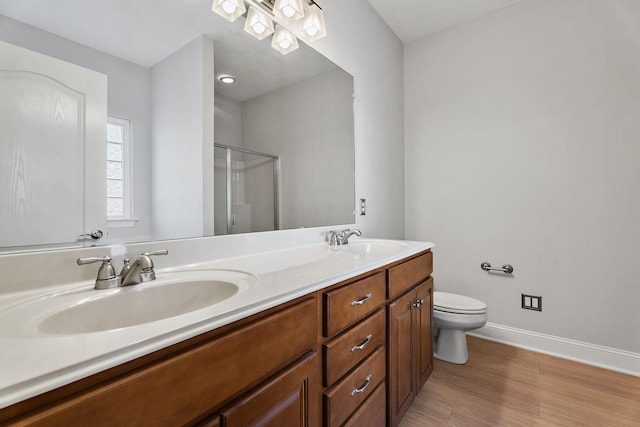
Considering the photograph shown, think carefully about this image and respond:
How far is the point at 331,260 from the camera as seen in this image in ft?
3.73

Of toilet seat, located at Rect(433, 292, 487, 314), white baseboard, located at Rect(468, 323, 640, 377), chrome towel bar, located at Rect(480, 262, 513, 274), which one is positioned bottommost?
white baseboard, located at Rect(468, 323, 640, 377)

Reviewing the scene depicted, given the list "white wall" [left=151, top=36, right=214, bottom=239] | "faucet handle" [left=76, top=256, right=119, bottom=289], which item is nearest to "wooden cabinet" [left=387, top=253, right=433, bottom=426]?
"white wall" [left=151, top=36, right=214, bottom=239]

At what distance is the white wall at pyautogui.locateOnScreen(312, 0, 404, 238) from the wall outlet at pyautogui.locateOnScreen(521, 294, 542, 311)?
3.45 ft

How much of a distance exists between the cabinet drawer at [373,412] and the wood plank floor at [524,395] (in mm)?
385

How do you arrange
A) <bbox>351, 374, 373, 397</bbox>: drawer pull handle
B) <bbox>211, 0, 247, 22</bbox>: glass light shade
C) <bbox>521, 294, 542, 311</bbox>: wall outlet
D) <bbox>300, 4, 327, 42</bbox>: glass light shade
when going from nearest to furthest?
<bbox>351, 374, 373, 397</bbox>: drawer pull handle < <bbox>211, 0, 247, 22</bbox>: glass light shade < <bbox>300, 4, 327, 42</bbox>: glass light shade < <bbox>521, 294, 542, 311</bbox>: wall outlet

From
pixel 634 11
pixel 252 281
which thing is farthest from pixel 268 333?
pixel 634 11

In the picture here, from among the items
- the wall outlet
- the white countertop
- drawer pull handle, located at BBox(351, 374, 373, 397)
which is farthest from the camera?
the wall outlet

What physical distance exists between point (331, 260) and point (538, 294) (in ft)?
6.23

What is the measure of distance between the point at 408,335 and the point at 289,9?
1686 millimetres

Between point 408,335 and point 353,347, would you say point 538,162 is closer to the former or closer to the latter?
point 408,335

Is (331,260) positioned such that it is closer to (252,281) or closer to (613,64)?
(252,281)

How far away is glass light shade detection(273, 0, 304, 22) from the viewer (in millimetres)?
1367

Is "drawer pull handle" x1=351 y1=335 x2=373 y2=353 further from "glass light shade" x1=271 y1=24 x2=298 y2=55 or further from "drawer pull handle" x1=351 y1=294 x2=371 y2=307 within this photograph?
"glass light shade" x1=271 y1=24 x2=298 y2=55

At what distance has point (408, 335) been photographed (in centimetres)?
134
